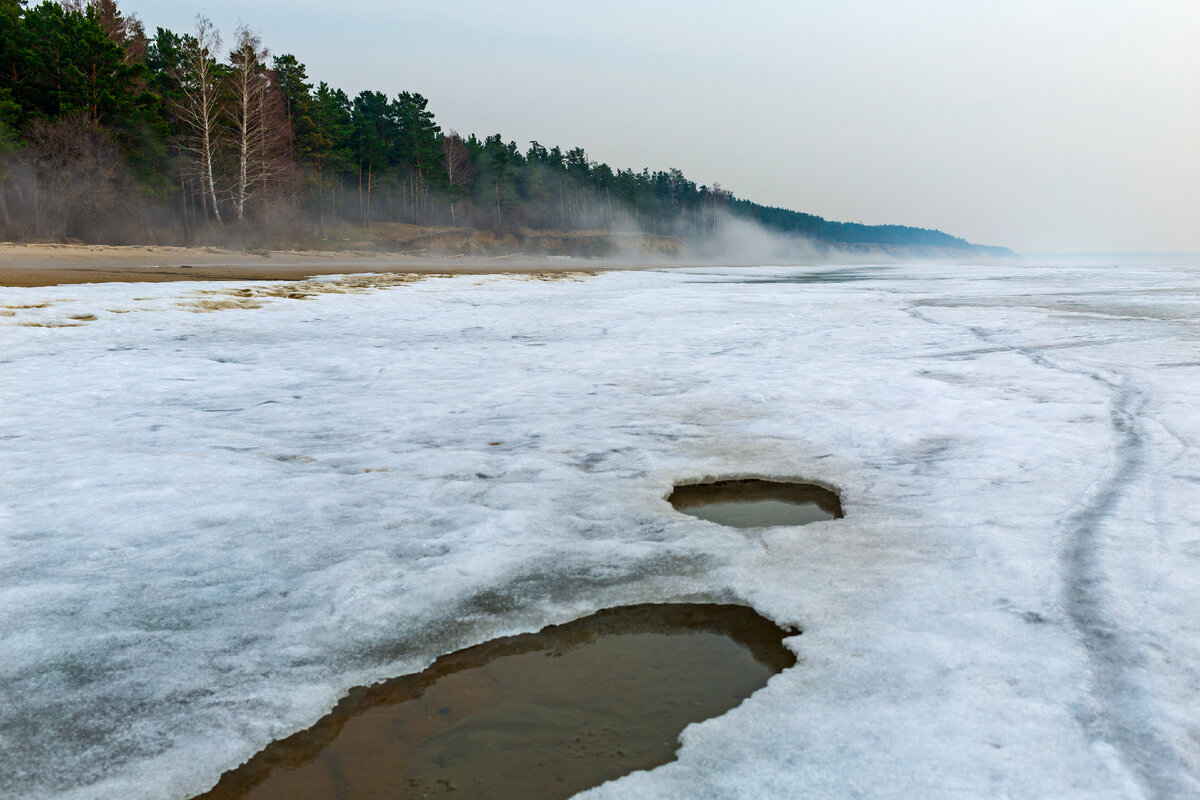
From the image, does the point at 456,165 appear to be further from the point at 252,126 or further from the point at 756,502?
the point at 756,502

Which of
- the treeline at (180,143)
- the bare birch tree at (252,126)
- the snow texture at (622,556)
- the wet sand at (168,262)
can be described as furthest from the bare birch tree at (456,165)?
the snow texture at (622,556)

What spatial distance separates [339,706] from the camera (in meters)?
1.63

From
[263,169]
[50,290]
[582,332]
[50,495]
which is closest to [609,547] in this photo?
[50,495]

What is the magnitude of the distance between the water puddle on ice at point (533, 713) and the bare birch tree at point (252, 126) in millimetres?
34710

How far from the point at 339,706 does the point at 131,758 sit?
377 millimetres

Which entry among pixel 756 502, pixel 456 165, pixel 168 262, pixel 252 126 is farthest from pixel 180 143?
pixel 756 502

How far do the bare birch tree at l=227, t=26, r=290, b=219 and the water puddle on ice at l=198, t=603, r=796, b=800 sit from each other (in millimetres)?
34710

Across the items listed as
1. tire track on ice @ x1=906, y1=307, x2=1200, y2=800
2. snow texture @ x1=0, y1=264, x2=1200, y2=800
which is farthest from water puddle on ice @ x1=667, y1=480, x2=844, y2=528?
tire track on ice @ x1=906, y1=307, x2=1200, y2=800

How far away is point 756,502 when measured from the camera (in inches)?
119

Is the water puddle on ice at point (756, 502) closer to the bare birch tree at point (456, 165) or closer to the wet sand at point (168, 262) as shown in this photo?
the wet sand at point (168, 262)

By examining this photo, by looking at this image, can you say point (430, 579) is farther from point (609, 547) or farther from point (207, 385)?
point (207, 385)

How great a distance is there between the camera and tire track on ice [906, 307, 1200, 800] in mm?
1374

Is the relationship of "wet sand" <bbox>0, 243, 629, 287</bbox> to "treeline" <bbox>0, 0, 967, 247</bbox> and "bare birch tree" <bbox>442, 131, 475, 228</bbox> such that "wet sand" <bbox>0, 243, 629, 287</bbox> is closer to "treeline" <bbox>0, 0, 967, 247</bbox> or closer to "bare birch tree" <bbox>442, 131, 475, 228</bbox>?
"treeline" <bbox>0, 0, 967, 247</bbox>

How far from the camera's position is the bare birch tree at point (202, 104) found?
3031 cm
